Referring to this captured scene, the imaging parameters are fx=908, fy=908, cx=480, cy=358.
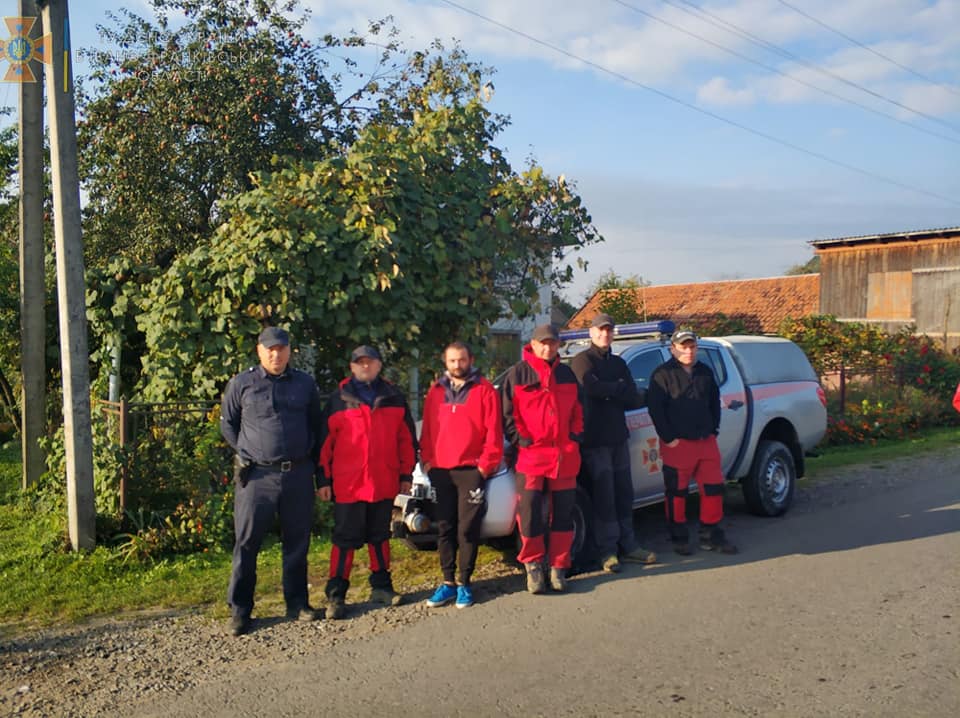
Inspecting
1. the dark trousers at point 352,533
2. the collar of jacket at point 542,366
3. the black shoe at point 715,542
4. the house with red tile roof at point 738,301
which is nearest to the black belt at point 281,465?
the dark trousers at point 352,533

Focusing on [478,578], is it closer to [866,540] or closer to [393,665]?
[393,665]

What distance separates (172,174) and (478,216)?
520 cm

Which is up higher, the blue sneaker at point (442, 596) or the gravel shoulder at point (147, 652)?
the blue sneaker at point (442, 596)

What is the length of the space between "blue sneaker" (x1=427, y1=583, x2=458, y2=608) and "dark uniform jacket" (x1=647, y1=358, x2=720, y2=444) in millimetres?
2189

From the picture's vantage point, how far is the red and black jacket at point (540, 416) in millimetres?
6223

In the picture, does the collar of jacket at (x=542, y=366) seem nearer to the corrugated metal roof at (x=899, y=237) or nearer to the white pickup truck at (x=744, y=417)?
the white pickup truck at (x=744, y=417)

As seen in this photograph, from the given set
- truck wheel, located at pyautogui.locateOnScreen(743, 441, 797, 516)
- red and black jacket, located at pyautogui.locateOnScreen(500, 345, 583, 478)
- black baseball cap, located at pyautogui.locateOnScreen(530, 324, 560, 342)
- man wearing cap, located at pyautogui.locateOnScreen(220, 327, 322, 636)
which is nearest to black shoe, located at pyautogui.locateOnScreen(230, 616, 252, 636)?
man wearing cap, located at pyautogui.locateOnScreen(220, 327, 322, 636)

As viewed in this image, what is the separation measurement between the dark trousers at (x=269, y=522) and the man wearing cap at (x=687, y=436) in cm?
291

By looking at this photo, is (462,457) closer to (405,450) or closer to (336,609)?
(405,450)

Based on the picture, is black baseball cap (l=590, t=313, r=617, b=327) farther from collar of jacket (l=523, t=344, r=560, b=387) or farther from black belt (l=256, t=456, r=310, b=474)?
black belt (l=256, t=456, r=310, b=474)

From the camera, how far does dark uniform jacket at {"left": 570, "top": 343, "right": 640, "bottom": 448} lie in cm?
673

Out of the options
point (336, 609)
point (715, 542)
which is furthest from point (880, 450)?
point (336, 609)

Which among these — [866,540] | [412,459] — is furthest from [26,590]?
[866,540]

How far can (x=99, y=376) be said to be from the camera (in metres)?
9.30
